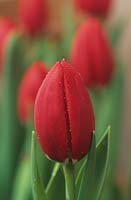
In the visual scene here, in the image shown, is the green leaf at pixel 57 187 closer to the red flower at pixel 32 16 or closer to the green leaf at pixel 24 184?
the green leaf at pixel 24 184

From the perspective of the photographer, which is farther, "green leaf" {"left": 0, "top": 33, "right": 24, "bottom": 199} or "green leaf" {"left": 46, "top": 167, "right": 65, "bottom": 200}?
"green leaf" {"left": 0, "top": 33, "right": 24, "bottom": 199}

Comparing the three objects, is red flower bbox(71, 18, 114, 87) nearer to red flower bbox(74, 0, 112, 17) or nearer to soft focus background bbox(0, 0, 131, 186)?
red flower bbox(74, 0, 112, 17)

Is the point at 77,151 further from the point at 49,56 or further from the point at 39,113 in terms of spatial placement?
the point at 49,56

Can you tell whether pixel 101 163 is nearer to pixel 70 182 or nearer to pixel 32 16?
pixel 70 182

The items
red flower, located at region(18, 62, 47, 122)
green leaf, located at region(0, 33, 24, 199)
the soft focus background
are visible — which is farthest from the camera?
the soft focus background

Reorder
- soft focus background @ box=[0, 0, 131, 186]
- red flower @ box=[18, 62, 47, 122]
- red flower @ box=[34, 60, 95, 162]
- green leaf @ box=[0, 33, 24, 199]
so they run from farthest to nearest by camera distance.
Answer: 1. soft focus background @ box=[0, 0, 131, 186]
2. green leaf @ box=[0, 33, 24, 199]
3. red flower @ box=[18, 62, 47, 122]
4. red flower @ box=[34, 60, 95, 162]

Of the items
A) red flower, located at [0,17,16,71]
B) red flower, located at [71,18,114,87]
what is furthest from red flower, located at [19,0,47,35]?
red flower, located at [71,18,114,87]
